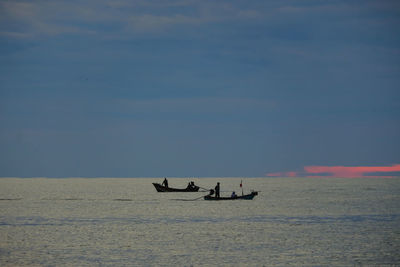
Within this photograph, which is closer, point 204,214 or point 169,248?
point 169,248

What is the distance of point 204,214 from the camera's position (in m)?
64.5

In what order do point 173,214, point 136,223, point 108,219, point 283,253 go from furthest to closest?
1. point 173,214
2. point 108,219
3. point 136,223
4. point 283,253

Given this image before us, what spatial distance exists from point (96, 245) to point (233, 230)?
13.3 m

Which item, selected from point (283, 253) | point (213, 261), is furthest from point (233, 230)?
point (213, 261)

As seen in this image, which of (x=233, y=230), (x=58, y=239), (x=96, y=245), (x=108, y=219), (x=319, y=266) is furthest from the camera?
(x=108, y=219)

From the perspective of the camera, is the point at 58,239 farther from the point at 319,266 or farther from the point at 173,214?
the point at 173,214

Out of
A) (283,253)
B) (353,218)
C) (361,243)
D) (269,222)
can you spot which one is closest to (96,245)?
(283,253)

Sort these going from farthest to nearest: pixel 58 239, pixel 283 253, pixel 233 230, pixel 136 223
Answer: pixel 136 223 < pixel 233 230 < pixel 58 239 < pixel 283 253

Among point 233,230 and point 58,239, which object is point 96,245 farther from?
point 233,230

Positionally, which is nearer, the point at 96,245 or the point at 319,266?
the point at 319,266

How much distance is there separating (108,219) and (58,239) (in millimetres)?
17122

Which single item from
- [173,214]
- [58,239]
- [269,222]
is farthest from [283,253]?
[173,214]

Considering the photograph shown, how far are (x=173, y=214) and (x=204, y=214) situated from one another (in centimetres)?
351

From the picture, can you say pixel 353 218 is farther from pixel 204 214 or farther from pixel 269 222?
pixel 204 214
